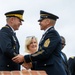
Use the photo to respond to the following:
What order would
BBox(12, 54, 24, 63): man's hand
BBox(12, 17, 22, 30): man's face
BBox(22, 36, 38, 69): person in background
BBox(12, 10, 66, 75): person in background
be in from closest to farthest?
BBox(12, 10, 66, 75): person in background → BBox(12, 54, 24, 63): man's hand → BBox(12, 17, 22, 30): man's face → BBox(22, 36, 38, 69): person in background

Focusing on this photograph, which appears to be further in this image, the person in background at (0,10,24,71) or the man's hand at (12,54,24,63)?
the person in background at (0,10,24,71)

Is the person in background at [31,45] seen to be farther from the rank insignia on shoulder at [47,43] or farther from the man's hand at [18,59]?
the rank insignia on shoulder at [47,43]

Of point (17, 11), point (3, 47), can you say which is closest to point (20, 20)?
point (17, 11)

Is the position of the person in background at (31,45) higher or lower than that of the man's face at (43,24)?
lower

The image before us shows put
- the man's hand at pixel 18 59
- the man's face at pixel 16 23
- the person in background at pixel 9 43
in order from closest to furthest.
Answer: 1. the man's hand at pixel 18 59
2. the person in background at pixel 9 43
3. the man's face at pixel 16 23

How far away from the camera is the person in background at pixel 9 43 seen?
5.84 metres

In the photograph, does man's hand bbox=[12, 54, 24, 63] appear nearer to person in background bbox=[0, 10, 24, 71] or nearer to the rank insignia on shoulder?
person in background bbox=[0, 10, 24, 71]

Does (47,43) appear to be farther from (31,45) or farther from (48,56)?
(31,45)

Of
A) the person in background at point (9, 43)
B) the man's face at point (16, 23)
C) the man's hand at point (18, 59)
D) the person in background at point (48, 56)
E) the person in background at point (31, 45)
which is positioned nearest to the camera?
the person in background at point (48, 56)

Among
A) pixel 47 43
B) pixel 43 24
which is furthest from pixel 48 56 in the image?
pixel 43 24

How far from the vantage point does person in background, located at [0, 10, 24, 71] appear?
19.2 feet

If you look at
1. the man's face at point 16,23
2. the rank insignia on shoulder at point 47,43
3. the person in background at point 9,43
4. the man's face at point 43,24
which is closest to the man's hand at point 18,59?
the person in background at point 9,43

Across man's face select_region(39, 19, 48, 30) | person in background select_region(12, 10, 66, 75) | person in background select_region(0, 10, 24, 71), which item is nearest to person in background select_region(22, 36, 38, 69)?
person in background select_region(0, 10, 24, 71)

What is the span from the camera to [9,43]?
19.3 feet
